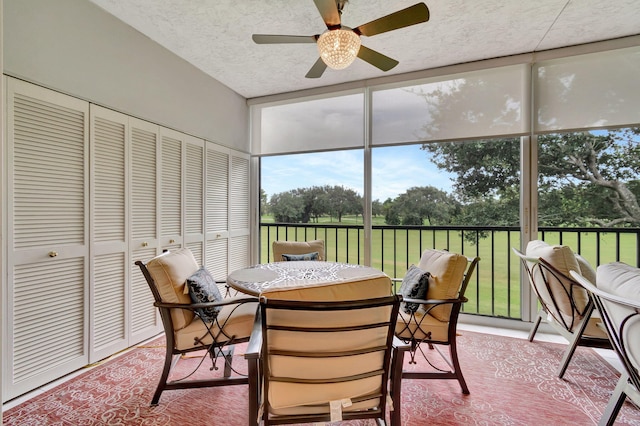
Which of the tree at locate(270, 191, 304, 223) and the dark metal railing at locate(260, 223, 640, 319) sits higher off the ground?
the tree at locate(270, 191, 304, 223)

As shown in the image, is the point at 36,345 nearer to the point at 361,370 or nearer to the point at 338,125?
the point at 361,370

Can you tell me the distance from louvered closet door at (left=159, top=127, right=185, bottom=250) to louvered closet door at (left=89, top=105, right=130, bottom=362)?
0.36 meters

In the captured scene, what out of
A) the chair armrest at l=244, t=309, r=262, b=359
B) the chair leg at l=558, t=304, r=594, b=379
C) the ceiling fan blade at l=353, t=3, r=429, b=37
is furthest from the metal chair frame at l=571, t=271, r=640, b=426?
the ceiling fan blade at l=353, t=3, r=429, b=37

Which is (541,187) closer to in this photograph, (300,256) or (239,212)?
(300,256)

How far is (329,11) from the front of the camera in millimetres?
1721

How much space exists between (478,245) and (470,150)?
42.2 inches

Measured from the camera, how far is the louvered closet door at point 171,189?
9.18 feet

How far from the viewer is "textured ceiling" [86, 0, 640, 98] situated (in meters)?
2.24

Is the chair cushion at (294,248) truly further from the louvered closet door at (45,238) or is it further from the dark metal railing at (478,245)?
the louvered closet door at (45,238)

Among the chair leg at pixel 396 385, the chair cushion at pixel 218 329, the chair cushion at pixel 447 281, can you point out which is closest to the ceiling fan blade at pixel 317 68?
the chair cushion at pixel 447 281

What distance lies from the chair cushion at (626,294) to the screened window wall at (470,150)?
65.1 inches

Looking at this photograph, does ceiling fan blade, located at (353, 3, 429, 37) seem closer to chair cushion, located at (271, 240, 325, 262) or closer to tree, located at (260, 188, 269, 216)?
chair cushion, located at (271, 240, 325, 262)

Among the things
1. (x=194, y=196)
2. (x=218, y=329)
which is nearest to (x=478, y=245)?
(x=218, y=329)

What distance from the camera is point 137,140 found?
2568 mm
